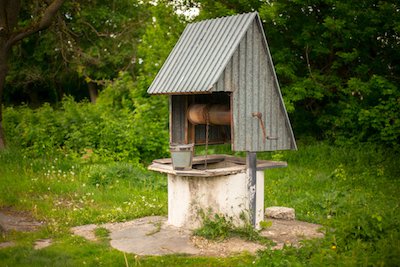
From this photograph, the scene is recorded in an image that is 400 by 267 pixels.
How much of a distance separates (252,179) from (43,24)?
7.87 m

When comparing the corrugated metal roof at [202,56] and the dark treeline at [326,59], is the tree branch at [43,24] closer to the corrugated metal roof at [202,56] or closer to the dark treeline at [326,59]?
the dark treeline at [326,59]

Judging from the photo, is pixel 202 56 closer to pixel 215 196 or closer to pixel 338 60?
pixel 215 196

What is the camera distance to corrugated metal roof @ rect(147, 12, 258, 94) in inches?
291

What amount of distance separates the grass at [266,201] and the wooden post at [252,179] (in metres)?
1.14

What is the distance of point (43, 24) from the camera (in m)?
13.2

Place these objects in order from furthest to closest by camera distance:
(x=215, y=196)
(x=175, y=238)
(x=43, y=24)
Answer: (x=43, y=24) → (x=215, y=196) → (x=175, y=238)

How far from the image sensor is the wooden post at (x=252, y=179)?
765 centimetres

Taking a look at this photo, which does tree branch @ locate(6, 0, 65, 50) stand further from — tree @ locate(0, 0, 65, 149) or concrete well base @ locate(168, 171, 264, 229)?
concrete well base @ locate(168, 171, 264, 229)

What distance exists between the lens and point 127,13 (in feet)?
88.2

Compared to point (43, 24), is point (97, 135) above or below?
below

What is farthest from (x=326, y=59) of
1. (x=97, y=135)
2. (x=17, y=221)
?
(x=17, y=221)

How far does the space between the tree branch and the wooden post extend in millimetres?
7256

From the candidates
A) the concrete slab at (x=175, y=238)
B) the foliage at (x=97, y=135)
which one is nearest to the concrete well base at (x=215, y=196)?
the concrete slab at (x=175, y=238)

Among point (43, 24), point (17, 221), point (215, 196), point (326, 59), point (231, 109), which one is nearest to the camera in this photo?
point (231, 109)
